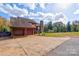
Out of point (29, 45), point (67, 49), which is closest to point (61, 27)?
point (67, 49)

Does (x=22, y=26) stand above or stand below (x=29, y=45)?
above

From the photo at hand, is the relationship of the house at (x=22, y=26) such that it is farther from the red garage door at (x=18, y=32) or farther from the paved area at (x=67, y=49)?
the paved area at (x=67, y=49)

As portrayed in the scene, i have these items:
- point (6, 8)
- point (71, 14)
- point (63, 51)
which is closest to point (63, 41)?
point (63, 51)

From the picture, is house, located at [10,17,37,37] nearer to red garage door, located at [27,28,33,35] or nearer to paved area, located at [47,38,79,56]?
red garage door, located at [27,28,33,35]

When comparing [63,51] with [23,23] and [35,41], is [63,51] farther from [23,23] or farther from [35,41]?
[23,23]

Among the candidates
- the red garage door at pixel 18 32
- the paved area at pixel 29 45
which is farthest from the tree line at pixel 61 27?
the red garage door at pixel 18 32

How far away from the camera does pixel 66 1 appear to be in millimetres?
1625

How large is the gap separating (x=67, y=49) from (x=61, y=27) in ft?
0.71

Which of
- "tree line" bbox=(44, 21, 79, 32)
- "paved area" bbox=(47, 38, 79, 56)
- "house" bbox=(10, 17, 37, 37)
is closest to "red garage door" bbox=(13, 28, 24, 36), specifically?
"house" bbox=(10, 17, 37, 37)

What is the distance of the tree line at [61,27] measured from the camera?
5.38 ft

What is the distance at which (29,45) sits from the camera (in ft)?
5.43

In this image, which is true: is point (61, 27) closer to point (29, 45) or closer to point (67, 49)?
point (67, 49)

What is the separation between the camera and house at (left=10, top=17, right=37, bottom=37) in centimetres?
166

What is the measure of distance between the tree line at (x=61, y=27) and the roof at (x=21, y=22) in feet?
0.46
